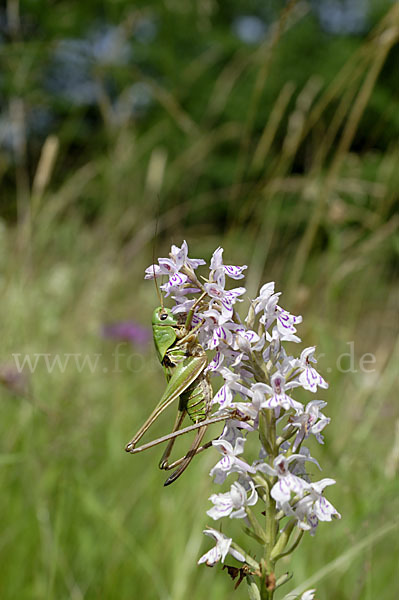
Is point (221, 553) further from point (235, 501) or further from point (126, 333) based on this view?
point (126, 333)

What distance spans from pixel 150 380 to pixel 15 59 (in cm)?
191

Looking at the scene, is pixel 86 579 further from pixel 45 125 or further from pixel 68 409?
pixel 45 125

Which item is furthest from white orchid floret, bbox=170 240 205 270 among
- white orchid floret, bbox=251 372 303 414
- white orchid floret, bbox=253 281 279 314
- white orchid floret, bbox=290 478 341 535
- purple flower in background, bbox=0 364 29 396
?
purple flower in background, bbox=0 364 29 396

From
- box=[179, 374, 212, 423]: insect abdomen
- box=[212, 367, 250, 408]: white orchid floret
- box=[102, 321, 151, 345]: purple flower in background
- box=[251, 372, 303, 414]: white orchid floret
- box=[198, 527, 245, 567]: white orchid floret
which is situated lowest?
box=[198, 527, 245, 567]: white orchid floret

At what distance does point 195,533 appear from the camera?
170cm

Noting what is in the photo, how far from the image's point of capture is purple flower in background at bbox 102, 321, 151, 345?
128 inches

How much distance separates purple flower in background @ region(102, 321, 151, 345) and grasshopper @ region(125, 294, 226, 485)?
2.24 meters

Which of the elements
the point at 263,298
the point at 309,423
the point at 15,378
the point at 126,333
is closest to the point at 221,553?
the point at 309,423

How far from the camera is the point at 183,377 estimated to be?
3.01 feet

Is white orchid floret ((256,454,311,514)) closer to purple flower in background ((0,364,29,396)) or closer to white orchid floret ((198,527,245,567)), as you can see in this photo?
white orchid floret ((198,527,245,567))

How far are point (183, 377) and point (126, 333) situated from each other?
7.91ft

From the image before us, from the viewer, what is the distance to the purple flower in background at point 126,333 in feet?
10.6

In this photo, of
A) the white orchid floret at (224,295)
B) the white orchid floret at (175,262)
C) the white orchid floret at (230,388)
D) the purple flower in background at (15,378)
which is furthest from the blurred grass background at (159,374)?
the white orchid floret at (230,388)

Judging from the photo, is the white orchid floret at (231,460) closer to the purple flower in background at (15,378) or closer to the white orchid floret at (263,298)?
the white orchid floret at (263,298)
